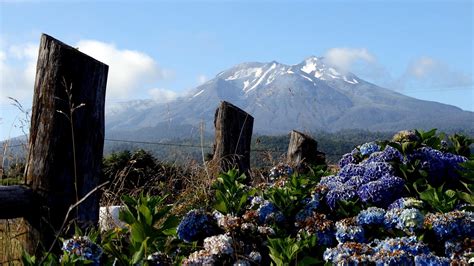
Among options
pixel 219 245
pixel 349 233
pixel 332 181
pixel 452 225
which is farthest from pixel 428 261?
pixel 332 181

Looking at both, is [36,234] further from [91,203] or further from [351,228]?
[351,228]

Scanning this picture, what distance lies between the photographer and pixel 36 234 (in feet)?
11.8

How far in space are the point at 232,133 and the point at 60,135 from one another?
4.21m

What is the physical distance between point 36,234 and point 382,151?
195 cm

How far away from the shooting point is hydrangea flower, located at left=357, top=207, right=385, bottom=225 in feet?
8.90

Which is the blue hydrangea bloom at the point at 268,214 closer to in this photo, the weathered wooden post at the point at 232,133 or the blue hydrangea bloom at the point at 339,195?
the blue hydrangea bloom at the point at 339,195

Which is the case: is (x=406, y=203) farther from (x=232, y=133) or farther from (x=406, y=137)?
(x=232, y=133)

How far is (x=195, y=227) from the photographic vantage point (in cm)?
273

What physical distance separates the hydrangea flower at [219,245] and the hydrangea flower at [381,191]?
0.77 meters

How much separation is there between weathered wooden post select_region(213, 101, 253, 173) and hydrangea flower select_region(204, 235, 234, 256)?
16.6 feet

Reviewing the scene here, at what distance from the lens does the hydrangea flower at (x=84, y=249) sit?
7.43 ft

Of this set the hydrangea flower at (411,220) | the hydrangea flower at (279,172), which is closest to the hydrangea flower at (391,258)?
the hydrangea flower at (411,220)

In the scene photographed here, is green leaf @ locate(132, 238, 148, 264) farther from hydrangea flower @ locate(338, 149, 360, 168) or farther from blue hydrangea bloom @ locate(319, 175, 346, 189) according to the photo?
hydrangea flower @ locate(338, 149, 360, 168)

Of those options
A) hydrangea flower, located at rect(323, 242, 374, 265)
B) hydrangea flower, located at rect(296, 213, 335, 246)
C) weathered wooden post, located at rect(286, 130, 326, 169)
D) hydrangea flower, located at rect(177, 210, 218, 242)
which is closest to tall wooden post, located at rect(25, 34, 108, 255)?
hydrangea flower, located at rect(177, 210, 218, 242)
